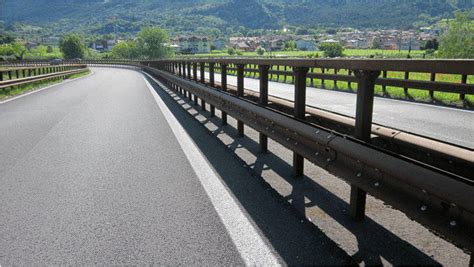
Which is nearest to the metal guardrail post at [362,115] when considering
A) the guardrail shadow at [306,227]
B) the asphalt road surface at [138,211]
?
the guardrail shadow at [306,227]

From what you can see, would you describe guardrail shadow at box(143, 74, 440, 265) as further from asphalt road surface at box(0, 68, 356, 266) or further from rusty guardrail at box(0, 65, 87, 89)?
rusty guardrail at box(0, 65, 87, 89)

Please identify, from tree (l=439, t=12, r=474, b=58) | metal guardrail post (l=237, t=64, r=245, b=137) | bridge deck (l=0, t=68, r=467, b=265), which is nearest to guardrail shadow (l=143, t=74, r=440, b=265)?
bridge deck (l=0, t=68, r=467, b=265)

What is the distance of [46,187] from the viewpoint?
16.7ft

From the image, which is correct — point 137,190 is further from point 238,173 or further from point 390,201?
point 390,201

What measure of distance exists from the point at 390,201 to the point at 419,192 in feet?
0.93

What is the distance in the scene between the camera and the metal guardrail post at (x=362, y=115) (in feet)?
12.1

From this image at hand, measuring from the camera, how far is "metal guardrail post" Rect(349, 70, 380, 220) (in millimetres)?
3676

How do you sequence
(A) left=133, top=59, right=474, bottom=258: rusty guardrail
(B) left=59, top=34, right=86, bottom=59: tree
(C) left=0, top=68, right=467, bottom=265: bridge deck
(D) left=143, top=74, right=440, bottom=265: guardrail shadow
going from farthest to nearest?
(B) left=59, top=34, right=86, bottom=59: tree → (C) left=0, top=68, right=467, bottom=265: bridge deck → (D) left=143, top=74, right=440, bottom=265: guardrail shadow → (A) left=133, top=59, right=474, bottom=258: rusty guardrail

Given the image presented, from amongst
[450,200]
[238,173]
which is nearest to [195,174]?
[238,173]

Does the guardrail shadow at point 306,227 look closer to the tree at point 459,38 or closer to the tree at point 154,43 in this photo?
the tree at point 459,38

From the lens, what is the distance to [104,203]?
4.52 metres

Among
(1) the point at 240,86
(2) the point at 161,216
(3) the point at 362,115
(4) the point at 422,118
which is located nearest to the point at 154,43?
(4) the point at 422,118

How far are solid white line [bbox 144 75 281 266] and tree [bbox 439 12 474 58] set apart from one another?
6390cm

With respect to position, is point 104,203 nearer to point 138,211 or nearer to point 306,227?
point 138,211
